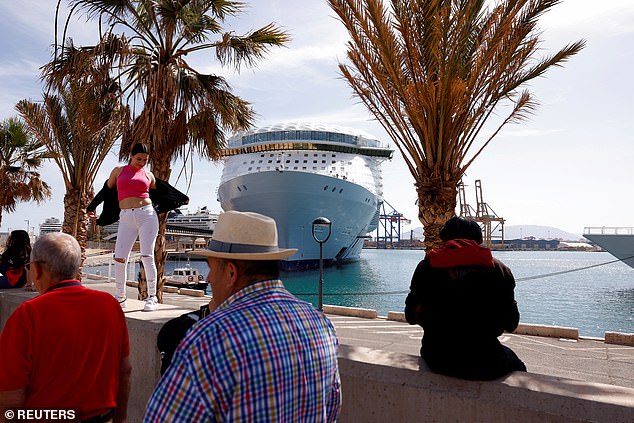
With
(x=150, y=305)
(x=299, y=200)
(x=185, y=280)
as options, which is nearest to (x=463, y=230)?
(x=150, y=305)

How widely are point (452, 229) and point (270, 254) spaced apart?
1573mm

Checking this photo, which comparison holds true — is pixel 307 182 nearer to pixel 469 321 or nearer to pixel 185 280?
pixel 185 280

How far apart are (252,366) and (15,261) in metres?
5.13

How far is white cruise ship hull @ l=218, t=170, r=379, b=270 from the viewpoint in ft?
115

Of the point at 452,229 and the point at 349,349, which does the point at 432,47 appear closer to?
the point at 452,229

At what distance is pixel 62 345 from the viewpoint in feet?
6.66

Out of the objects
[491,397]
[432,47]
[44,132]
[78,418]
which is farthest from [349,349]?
[44,132]

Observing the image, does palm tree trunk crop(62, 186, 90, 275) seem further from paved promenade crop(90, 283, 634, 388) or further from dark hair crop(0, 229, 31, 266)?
dark hair crop(0, 229, 31, 266)

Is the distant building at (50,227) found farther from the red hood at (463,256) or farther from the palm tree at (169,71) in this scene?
the red hood at (463,256)

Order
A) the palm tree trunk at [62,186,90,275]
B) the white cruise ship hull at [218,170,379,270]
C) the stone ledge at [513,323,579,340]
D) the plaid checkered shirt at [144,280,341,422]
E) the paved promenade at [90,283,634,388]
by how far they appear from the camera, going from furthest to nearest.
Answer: the white cruise ship hull at [218,170,379,270] → the palm tree trunk at [62,186,90,275] → the stone ledge at [513,323,579,340] → the paved promenade at [90,283,634,388] → the plaid checkered shirt at [144,280,341,422]

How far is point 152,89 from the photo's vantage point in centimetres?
867

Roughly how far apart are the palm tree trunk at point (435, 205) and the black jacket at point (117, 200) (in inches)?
138

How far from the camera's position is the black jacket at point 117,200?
5.02m

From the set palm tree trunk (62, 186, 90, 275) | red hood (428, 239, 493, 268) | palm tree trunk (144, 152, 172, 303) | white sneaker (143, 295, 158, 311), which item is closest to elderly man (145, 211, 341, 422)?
red hood (428, 239, 493, 268)
